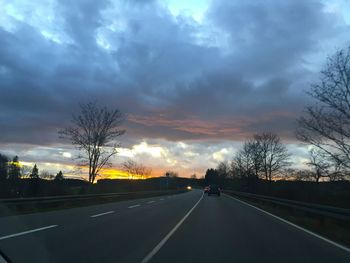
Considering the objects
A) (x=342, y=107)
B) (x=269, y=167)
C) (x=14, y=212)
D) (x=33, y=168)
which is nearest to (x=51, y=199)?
(x=14, y=212)

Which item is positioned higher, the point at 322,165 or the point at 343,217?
the point at 322,165

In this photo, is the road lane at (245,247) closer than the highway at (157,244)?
No

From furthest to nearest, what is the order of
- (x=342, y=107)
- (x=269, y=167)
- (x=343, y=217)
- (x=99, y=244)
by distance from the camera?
(x=269, y=167) < (x=342, y=107) < (x=343, y=217) < (x=99, y=244)

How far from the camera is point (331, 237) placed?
53.1 ft

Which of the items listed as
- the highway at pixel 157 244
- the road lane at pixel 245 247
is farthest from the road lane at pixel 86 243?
the road lane at pixel 245 247

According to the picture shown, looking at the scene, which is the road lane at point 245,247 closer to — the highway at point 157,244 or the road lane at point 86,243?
the highway at point 157,244

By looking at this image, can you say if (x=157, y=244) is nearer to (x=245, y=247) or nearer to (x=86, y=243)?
(x=86, y=243)

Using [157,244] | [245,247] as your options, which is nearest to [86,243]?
[157,244]

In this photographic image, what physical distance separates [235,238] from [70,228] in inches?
211

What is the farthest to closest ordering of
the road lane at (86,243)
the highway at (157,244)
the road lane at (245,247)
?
the road lane at (245,247), the highway at (157,244), the road lane at (86,243)

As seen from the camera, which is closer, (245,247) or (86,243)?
(86,243)

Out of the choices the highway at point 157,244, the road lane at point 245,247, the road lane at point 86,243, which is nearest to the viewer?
the road lane at point 86,243

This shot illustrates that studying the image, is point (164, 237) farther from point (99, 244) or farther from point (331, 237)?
point (331, 237)

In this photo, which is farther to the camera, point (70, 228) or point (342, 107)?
point (342, 107)
